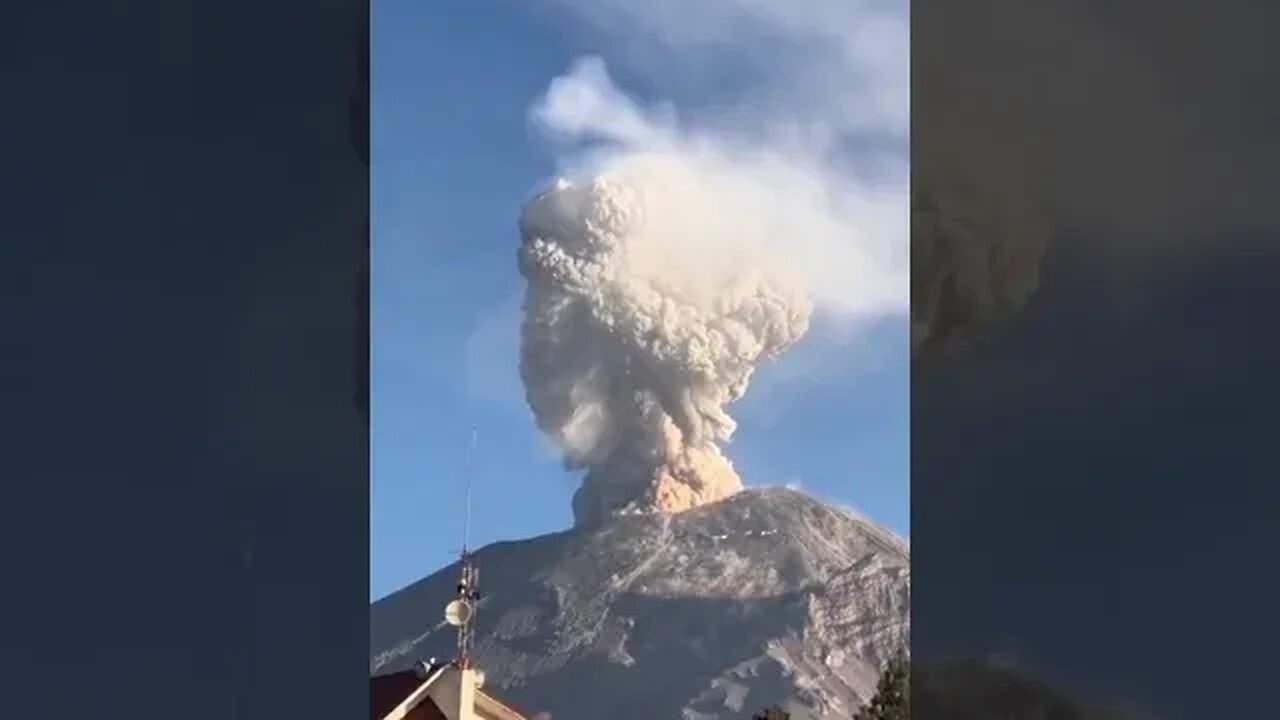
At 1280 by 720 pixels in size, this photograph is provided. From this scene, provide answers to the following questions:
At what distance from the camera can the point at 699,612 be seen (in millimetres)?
19656

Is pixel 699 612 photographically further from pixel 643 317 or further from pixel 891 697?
pixel 891 697

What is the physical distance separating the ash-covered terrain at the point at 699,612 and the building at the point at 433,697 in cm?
827

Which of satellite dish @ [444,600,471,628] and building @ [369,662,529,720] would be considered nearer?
building @ [369,662,529,720]

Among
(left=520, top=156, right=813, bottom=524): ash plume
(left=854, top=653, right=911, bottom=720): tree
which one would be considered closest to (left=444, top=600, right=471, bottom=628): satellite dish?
(left=854, top=653, right=911, bottom=720): tree

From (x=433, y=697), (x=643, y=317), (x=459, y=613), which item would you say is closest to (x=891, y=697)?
(x=459, y=613)

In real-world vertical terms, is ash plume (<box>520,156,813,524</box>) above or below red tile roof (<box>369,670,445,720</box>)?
above

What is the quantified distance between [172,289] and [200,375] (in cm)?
7

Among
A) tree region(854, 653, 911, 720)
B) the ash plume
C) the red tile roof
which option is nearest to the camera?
the red tile roof

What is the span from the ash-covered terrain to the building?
827cm

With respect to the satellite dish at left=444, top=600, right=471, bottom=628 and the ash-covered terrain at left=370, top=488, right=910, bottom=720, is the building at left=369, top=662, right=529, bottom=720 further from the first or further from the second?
the ash-covered terrain at left=370, top=488, right=910, bottom=720

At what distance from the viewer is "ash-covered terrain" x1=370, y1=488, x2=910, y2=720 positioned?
18141 mm

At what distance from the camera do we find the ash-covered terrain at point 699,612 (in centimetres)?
1814

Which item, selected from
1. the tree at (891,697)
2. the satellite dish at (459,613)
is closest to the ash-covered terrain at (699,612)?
the tree at (891,697)

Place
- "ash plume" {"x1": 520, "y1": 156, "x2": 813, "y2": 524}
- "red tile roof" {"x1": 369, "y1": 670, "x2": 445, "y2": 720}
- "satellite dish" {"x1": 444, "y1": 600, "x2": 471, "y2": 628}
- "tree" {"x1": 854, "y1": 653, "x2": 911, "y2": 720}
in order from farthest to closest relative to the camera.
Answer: "ash plume" {"x1": 520, "y1": 156, "x2": 813, "y2": 524} → "tree" {"x1": 854, "y1": 653, "x2": 911, "y2": 720} → "satellite dish" {"x1": 444, "y1": 600, "x2": 471, "y2": 628} → "red tile roof" {"x1": 369, "y1": 670, "x2": 445, "y2": 720}
